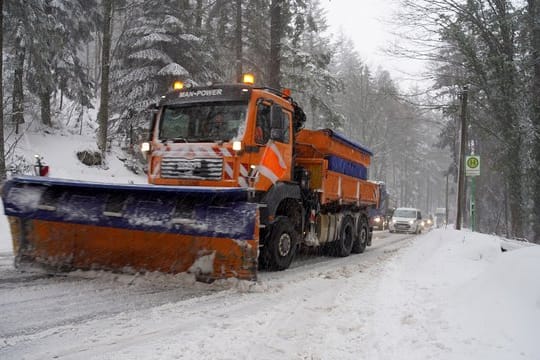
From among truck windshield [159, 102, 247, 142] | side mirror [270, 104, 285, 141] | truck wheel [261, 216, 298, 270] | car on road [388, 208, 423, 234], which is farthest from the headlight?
car on road [388, 208, 423, 234]

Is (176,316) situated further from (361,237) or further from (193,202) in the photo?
(361,237)

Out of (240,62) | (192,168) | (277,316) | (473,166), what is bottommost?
(277,316)

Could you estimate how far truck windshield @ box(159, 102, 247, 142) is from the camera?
302 inches

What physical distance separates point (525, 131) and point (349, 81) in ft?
105

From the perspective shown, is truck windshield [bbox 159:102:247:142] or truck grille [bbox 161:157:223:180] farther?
truck windshield [bbox 159:102:247:142]

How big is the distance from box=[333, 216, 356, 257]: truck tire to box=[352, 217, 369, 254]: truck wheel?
43 centimetres

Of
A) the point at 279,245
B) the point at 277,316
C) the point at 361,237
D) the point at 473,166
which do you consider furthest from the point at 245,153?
the point at 473,166

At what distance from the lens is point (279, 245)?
829 centimetres

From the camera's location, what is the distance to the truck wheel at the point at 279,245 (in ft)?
26.4

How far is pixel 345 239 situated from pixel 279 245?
4.56 meters

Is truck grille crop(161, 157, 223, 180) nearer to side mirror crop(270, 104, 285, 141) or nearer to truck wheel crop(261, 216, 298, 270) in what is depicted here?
side mirror crop(270, 104, 285, 141)

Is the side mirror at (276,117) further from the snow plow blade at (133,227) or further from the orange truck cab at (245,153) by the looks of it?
the snow plow blade at (133,227)

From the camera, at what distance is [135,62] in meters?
20.4

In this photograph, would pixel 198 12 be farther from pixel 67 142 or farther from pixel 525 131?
pixel 525 131
